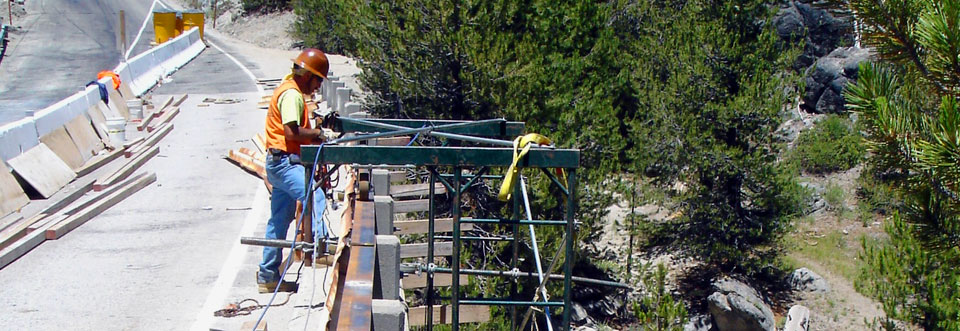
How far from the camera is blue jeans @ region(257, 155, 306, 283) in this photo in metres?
7.80

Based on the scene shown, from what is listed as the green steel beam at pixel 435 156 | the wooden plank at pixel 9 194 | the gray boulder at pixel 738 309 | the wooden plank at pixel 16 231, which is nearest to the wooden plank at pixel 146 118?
the wooden plank at pixel 9 194

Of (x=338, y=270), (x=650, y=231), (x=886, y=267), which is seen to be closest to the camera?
(x=338, y=270)

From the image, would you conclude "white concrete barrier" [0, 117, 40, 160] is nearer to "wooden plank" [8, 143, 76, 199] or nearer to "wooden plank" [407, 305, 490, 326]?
"wooden plank" [8, 143, 76, 199]

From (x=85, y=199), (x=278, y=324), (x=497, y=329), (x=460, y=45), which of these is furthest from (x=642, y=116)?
(x=278, y=324)

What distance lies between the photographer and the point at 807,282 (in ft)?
67.6

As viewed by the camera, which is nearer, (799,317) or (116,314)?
(116,314)

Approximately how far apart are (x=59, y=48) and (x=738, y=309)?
3589cm

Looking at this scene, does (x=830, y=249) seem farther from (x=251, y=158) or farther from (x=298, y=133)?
(x=298, y=133)

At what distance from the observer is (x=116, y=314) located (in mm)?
8320

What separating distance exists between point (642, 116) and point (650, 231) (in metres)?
2.79

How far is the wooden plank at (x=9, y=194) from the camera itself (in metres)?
12.1

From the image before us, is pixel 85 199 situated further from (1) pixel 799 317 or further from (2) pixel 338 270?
(1) pixel 799 317

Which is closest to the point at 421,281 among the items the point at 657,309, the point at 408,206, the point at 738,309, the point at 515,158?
the point at 408,206

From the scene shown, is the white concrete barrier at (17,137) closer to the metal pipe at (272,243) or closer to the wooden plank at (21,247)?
the wooden plank at (21,247)
